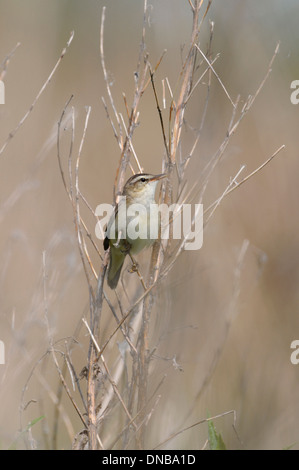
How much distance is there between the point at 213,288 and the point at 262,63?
1.80m

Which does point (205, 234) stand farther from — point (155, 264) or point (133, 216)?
point (155, 264)

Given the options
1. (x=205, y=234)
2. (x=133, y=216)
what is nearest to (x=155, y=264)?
(x=133, y=216)

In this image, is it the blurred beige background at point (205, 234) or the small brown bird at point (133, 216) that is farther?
the blurred beige background at point (205, 234)

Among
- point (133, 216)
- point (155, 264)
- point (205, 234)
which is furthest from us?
point (205, 234)

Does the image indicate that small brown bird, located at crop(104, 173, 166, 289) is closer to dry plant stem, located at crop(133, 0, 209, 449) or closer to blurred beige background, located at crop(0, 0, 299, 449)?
blurred beige background, located at crop(0, 0, 299, 449)

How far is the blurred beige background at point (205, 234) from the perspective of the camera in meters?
3.01

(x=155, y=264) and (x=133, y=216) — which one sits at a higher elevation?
(x=133, y=216)

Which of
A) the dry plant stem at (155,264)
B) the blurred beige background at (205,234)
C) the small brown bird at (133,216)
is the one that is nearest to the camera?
the dry plant stem at (155,264)

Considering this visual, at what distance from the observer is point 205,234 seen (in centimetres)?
341

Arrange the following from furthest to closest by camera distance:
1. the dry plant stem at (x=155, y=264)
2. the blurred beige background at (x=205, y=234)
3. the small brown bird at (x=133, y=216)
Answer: the blurred beige background at (x=205, y=234), the small brown bird at (x=133, y=216), the dry plant stem at (x=155, y=264)

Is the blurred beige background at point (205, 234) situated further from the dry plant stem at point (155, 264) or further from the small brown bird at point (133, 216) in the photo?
the dry plant stem at point (155, 264)

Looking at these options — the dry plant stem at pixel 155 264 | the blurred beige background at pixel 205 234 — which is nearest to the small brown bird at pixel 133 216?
the blurred beige background at pixel 205 234

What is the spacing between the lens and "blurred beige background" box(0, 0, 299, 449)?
301cm

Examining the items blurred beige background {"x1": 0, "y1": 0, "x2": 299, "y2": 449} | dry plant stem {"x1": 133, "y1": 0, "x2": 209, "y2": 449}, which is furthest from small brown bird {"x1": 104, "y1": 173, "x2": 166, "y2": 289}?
dry plant stem {"x1": 133, "y1": 0, "x2": 209, "y2": 449}
